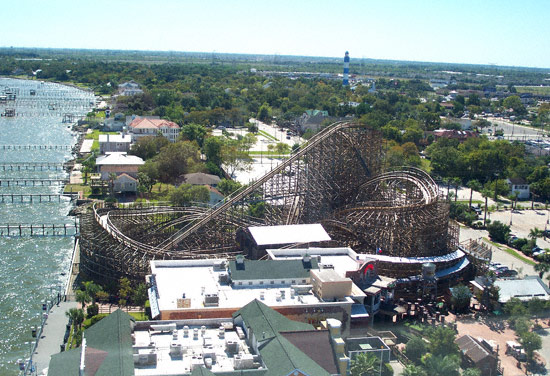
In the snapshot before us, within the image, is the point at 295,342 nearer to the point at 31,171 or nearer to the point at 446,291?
the point at 446,291

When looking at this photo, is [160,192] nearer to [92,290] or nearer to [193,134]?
[193,134]

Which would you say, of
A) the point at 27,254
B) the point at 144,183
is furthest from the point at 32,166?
the point at 27,254

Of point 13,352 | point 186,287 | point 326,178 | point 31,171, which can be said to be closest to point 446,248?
point 326,178

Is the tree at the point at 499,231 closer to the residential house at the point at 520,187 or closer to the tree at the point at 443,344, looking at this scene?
the residential house at the point at 520,187

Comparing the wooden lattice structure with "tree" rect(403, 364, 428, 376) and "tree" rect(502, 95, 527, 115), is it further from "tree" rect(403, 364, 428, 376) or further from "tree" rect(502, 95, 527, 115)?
"tree" rect(502, 95, 527, 115)

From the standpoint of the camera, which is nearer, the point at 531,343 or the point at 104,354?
the point at 104,354

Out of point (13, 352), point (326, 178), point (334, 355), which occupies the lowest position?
point (13, 352)

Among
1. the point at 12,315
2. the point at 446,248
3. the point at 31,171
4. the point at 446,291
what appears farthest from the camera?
the point at 31,171
